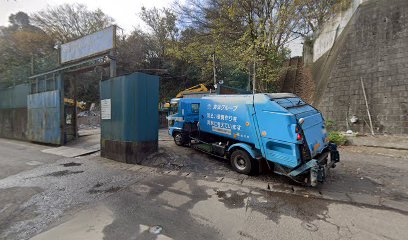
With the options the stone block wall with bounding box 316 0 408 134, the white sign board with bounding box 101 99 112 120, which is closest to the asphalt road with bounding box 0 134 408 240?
the white sign board with bounding box 101 99 112 120

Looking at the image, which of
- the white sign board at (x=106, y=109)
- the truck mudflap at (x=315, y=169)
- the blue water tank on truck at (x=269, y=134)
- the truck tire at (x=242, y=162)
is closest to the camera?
the truck mudflap at (x=315, y=169)

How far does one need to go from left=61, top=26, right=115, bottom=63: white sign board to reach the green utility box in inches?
67.9

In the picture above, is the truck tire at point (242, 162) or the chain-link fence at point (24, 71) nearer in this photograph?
the truck tire at point (242, 162)

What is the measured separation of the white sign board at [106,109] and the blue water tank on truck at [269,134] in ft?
10.6

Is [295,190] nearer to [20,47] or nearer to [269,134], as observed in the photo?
[269,134]

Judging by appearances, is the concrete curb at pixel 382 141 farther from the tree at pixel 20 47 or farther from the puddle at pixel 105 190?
the tree at pixel 20 47

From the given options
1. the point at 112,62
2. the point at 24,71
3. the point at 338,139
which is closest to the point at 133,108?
the point at 112,62

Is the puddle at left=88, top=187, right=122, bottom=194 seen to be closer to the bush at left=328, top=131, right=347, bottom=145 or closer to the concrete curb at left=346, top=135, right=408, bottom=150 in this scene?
the bush at left=328, top=131, right=347, bottom=145

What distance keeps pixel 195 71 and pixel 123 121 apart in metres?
17.1

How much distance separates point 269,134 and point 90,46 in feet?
26.4

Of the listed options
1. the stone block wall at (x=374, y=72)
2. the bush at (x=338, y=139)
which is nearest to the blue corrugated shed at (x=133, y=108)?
the bush at (x=338, y=139)

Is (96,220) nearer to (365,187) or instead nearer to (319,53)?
(365,187)

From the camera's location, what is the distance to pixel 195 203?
13.4 feet

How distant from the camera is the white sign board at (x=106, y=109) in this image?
729 cm
